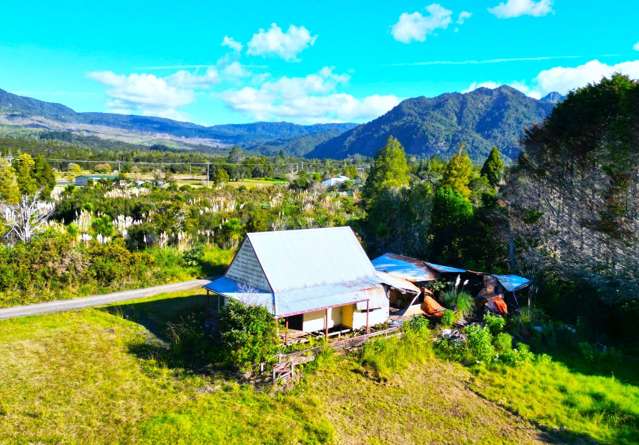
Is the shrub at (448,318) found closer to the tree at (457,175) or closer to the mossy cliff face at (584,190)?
the mossy cliff face at (584,190)

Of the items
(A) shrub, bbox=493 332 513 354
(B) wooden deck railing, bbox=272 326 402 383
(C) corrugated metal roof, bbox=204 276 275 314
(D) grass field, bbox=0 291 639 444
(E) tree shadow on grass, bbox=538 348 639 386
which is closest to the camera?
(D) grass field, bbox=0 291 639 444

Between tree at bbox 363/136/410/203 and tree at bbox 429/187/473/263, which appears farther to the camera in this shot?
tree at bbox 363/136/410/203

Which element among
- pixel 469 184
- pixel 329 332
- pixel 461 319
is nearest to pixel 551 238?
pixel 461 319

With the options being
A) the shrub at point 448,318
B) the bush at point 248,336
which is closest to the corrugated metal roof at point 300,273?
the bush at point 248,336

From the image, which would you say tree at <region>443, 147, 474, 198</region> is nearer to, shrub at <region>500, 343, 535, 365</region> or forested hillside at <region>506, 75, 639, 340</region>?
forested hillside at <region>506, 75, 639, 340</region>

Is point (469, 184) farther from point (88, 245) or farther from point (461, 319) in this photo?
point (88, 245)

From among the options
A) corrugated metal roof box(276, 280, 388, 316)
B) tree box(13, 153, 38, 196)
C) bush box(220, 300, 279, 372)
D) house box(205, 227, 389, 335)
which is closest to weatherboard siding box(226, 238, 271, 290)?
house box(205, 227, 389, 335)
